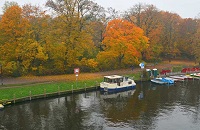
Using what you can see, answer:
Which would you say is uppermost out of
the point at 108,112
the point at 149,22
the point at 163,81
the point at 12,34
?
the point at 149,22

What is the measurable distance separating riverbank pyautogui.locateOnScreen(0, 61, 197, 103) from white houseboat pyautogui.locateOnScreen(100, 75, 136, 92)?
2472 millimetres

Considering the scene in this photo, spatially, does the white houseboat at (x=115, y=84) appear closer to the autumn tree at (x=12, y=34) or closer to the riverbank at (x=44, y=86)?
the riverbank at (x=44, y=86)

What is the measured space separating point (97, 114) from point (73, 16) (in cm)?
3196

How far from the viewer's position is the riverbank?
42250mm

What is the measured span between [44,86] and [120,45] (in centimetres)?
2615

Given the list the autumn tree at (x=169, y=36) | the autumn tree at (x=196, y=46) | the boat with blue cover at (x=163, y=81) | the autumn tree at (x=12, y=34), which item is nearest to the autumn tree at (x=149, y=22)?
the autumn tree at (x=169, y=36)

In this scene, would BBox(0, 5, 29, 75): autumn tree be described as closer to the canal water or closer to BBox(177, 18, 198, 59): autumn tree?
the canal water

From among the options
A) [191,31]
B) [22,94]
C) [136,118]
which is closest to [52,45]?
[22,94]

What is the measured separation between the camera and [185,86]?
58000mm

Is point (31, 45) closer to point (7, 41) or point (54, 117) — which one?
point (7, 41)

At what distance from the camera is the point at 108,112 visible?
3706cm

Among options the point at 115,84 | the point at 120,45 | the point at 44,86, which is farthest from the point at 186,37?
the point at 44,86

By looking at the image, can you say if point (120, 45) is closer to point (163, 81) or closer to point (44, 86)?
point (163, 81)

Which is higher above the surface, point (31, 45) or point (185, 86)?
point (31, 45)
